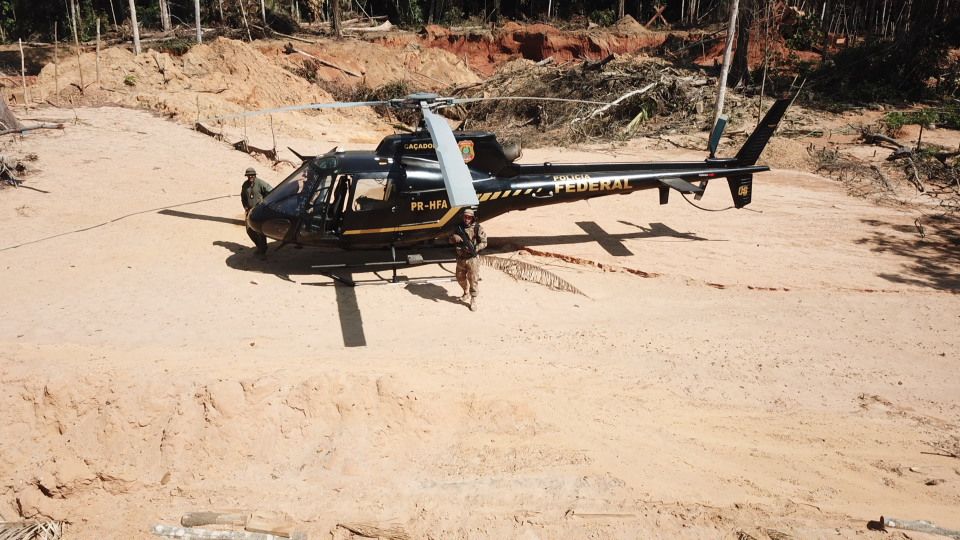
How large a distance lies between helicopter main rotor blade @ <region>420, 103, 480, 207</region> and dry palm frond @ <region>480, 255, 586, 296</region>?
2.98 metres

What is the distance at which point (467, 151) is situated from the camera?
11633 mm

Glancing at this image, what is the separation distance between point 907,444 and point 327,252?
361 inches

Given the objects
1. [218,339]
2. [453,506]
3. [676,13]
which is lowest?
[453,506]

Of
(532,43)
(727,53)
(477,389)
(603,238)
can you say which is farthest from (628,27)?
(477,389)

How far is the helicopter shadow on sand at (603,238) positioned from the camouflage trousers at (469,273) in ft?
8.40

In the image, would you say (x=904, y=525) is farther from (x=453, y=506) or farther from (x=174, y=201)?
(x=174, y=201)

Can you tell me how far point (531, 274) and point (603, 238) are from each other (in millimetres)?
2880

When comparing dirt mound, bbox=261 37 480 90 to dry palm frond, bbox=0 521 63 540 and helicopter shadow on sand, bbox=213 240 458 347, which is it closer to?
helicopter shadow on sand, bbox=213 240 458 347

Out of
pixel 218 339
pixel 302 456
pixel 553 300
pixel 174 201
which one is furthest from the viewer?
pixel 174 201

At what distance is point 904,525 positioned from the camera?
5926 mm

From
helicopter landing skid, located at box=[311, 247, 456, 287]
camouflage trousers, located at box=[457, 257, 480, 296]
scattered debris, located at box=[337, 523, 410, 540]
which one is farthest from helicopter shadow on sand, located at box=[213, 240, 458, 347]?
scattered debris, located at box=[337, 523, 410, 540]

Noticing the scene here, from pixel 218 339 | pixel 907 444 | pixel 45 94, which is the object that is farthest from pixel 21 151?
pixel 907 444

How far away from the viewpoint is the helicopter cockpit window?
35.1 ft

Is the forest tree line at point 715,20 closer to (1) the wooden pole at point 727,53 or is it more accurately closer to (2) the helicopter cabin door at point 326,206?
(1) the wooden pole at point 727,53
